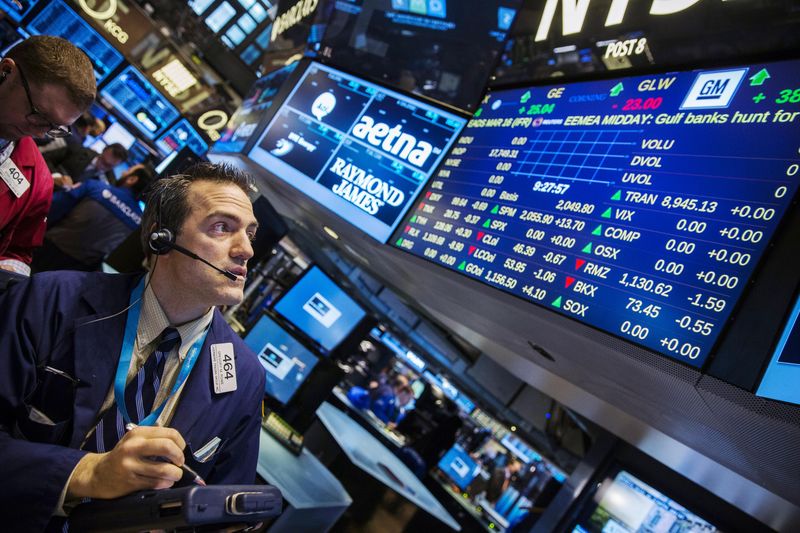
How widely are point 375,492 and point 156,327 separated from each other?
541 centimetres

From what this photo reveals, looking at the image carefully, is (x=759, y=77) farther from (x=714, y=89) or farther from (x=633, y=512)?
(x=633, y=512)

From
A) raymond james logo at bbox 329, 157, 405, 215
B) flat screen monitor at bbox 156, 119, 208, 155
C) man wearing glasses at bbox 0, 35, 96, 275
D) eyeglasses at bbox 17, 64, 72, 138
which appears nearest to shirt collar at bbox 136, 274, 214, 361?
man wearing glasses at bbox 0, 35, 96, 275

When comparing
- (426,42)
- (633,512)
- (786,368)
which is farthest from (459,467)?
(786,368)

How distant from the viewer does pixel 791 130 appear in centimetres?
191

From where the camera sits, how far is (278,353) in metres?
5.18

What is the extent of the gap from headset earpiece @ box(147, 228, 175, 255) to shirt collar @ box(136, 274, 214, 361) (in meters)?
0.12

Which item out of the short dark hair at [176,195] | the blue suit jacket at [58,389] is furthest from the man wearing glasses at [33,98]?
the blue suit jacket at [58,389]

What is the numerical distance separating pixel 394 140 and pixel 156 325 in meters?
2.48

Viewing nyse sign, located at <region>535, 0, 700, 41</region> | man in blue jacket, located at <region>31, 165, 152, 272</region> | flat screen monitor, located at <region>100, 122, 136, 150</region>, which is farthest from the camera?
flat screen monitor, located at <region>100, 122, 136, 150</region>

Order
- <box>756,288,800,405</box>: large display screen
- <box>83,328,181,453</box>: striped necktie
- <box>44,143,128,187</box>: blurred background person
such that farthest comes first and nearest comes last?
<box>44,143,128,187</box>: blurred background person → <box>756,288,800,405</box>: large display screen → <box>83,328,181,453</box>: striped necktie

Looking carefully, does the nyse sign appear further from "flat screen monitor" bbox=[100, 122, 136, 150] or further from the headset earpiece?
"flat screen monitor" bbox=[100, 122, 136, 150]

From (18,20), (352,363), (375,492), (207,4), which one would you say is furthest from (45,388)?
(207,4)

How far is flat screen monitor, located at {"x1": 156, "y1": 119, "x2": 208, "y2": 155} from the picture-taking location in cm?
825

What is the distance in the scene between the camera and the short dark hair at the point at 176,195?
1.72 metres
